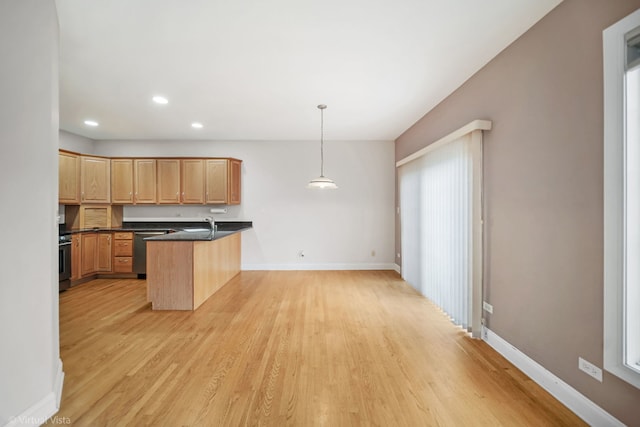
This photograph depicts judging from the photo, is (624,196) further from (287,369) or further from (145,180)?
(145,180)

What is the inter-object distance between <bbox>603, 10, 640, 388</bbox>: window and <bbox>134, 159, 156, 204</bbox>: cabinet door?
641 centimetres

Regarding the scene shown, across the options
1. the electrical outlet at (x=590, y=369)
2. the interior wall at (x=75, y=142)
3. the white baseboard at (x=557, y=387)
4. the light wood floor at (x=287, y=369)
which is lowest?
the light wood floor at (x=287, y=369)

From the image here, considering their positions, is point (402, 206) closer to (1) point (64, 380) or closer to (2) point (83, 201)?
(1) point (64, 380)

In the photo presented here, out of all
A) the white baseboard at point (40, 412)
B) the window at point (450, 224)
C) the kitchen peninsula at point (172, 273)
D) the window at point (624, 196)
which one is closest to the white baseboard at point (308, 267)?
the window at point (450, 224)

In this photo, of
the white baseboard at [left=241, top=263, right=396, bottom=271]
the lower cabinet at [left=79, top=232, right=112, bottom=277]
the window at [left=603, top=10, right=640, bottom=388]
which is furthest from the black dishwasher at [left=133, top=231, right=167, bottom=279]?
the window at [left=603, top=10, right=640, bottom=388]

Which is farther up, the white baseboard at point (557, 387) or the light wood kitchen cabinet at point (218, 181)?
the light wood kitchen cabinet at point (218, 181)

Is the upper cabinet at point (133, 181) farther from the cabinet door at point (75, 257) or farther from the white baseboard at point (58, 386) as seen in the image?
the white baseboard at point (58, 386)

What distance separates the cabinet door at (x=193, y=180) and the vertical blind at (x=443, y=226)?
392 cm

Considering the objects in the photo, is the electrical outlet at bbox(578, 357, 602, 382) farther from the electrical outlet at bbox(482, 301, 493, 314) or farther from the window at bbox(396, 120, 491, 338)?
the window at bbox(396, 120, 491, 338)

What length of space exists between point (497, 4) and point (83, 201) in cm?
662

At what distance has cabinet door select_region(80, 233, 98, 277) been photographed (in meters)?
5.09

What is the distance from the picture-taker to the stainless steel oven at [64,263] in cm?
451

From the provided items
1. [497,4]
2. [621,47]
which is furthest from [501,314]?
[497,4]

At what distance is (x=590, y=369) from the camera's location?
69.4 inches
